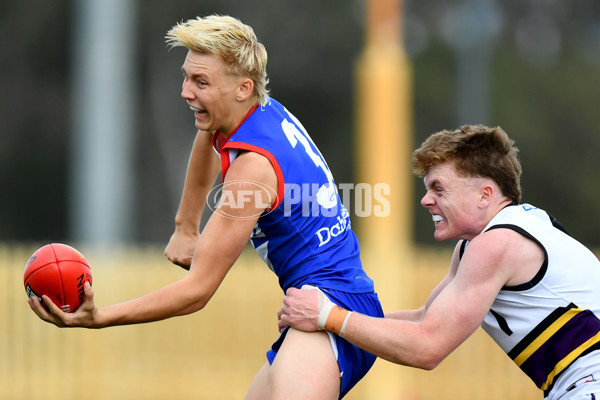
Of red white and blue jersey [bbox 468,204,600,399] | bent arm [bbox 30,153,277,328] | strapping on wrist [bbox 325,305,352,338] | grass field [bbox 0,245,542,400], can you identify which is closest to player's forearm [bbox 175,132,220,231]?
bent arm [bbox 30,153,277,328]

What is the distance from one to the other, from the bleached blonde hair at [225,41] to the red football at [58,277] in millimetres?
1163

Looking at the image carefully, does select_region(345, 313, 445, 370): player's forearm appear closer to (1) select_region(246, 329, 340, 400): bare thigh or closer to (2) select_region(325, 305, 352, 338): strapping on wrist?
→ (2) select_region(325, 305, 352, 338): strapping on wrist

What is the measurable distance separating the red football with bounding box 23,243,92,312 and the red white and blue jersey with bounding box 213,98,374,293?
86cm

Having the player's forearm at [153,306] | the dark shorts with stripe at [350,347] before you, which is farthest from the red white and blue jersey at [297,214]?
the player's forearm at [153,306]

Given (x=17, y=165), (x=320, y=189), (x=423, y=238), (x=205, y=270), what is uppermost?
(x=320, y=189)

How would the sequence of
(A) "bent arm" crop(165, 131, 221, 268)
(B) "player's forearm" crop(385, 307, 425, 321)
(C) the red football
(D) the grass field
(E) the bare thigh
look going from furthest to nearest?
(D) the grass field < (A) "bent arm" crop(165, 131, 221, 268) < (B) "player's forearm" crop(385, 307, 425, 321) < (C) the red football < (E) the bare thigh

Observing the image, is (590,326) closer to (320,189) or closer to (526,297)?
(526,297)

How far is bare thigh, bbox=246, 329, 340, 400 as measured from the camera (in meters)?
4.21

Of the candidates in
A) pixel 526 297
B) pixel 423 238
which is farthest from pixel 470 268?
pixel 423 238

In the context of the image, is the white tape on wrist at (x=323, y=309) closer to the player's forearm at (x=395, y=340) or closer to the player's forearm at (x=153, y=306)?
the player's forearm at (x=395, y=340)

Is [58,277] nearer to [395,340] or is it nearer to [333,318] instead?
[333,318]

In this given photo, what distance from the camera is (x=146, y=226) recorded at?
98.3ft

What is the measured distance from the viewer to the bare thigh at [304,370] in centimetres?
421

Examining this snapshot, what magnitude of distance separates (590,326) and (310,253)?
1.31 metres
